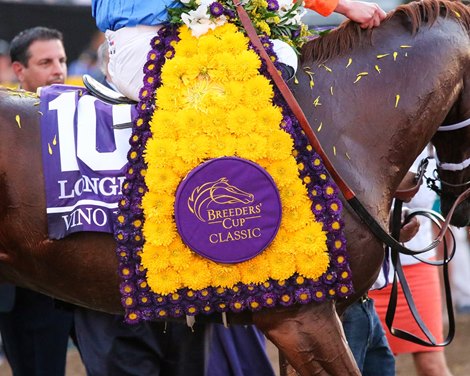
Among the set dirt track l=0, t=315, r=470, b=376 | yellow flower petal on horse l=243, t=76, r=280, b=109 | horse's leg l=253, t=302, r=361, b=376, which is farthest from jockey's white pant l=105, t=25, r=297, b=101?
dirt track l=0, t=315, r=470, b=376

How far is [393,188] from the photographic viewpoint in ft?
11.3

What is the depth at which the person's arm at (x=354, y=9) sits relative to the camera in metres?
3.45

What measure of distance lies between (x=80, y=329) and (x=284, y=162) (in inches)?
62.7

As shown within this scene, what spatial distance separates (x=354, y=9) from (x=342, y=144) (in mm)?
574

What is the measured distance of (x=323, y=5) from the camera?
136 inches

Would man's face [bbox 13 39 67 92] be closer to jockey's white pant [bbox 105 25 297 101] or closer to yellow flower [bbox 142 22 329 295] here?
jockey's white pant [bbox 105 25 297 101]

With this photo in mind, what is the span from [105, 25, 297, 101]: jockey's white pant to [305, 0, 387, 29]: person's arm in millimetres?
248

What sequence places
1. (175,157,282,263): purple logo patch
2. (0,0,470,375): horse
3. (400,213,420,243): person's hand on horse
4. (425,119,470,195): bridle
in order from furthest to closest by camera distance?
(400,213,420,243): person's hand on horse, (425,119,470,195): bridle, (0,0,470,375): horse, (175,157,282,263): purple logo patch

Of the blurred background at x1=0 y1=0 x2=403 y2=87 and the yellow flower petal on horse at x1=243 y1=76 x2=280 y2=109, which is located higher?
the blurred background at x1=0 y1=0 x2=403 y2=87

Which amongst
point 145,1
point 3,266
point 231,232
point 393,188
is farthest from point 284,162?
point 3,266

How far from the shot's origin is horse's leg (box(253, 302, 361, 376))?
3213mm

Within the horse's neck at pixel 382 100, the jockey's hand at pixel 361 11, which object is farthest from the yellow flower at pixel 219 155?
the jockey's hand at pixel 361 11

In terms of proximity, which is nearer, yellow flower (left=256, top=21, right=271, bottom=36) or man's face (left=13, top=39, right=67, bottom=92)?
yellow flower (left=256, top=21, right=271, bottom=36)

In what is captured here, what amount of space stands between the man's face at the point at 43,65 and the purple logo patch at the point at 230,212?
104 inches
